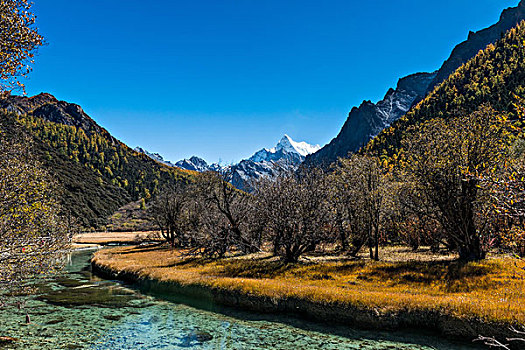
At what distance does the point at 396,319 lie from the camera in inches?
765

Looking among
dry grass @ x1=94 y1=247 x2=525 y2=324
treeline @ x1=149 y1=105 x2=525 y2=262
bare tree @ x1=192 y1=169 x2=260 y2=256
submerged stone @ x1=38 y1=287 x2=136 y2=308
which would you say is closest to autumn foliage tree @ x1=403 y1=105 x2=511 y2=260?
treeline @ x1=149 y1=105 x2=525 y2=262

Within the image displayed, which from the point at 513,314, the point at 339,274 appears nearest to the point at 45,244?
the point at 339,274

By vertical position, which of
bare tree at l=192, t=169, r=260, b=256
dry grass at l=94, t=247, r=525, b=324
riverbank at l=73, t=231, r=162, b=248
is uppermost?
bare tree at l=192, t=169, r=260, b=256

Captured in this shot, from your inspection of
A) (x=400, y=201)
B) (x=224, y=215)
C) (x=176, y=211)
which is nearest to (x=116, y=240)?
(x=176, y=211)

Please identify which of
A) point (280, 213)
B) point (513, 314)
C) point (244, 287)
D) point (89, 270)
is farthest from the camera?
point (89, 270)

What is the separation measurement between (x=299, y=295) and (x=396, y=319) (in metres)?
7.27

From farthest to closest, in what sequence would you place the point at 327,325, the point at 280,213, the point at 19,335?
the point at 280,213 → the point at 327,325 → the point at 19,335

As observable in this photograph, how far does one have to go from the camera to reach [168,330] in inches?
801

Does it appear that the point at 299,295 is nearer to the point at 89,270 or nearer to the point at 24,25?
the point at 24,25

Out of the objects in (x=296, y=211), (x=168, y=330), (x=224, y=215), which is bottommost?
(x=168, y=330)

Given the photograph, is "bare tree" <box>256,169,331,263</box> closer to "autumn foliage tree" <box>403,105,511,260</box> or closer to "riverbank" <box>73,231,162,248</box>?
"autumn foliage tree" <box>403,105,511,260</box>

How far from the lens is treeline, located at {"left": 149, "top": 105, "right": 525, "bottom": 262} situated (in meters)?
26.2

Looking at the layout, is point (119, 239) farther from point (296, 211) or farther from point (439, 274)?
point (439, 274)

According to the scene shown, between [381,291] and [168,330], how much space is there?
51.7 feet
